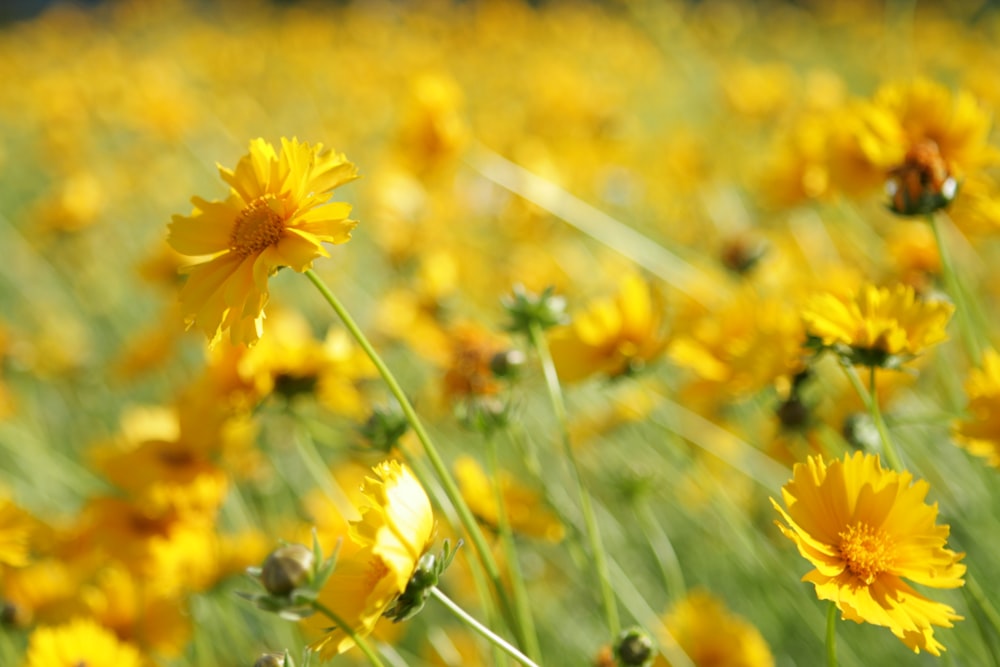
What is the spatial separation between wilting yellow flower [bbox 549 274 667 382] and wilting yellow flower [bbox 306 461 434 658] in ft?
1.57

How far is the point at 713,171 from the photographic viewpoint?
7.63 ft

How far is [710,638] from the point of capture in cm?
100

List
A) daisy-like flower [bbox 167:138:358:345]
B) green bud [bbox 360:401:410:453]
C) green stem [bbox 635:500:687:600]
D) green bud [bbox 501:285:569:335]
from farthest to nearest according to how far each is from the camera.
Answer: green stem [bbox 635:500:687:600]
green bud [bbox 501:285:569:335]
green bud [bbox 360:401:410:453]
daisy-like flower [bbox 167:138:358:345]

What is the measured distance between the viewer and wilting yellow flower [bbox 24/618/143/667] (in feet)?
3.00

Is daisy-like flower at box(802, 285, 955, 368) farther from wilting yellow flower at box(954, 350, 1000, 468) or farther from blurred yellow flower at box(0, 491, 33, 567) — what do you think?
blurred yellow flower at box(0, 491, 33, 567)

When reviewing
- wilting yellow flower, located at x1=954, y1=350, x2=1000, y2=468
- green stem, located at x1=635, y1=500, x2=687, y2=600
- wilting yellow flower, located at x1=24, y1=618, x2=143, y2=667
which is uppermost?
wilting yellow flower, located at x1=954, y1=350, x2=1000, y2=468

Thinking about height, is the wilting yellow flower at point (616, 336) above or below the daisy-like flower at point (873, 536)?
below

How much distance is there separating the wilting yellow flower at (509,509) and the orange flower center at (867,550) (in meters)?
0.44

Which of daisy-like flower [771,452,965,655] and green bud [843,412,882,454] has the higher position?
daisy-like flower [771,452,965,655]

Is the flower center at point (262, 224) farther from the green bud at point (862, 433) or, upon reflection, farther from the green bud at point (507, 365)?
the green bud at point (862, 433)

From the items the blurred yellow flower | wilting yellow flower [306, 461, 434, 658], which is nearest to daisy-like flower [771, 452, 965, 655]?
wilting yellow flower [306, 461, 434, 658]

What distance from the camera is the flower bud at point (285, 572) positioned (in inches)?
21.8

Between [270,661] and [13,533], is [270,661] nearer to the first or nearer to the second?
[270,661]

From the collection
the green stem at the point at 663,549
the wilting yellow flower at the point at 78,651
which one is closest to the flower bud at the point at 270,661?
the wilting yellow flower at the point at 78,651
